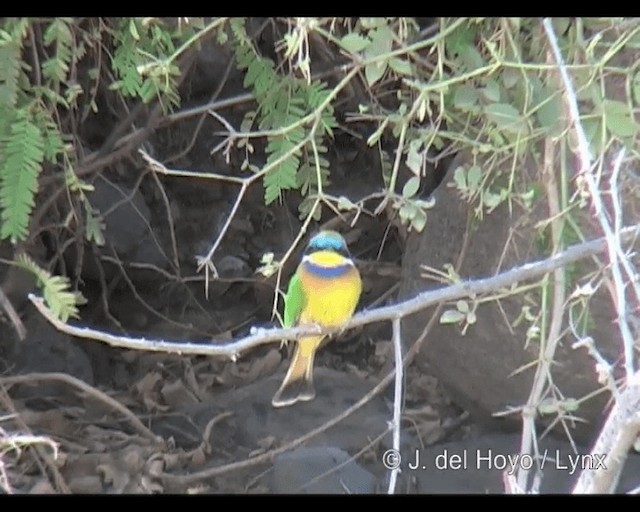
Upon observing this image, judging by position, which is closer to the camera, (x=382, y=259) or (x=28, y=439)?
(x=28, y=439)

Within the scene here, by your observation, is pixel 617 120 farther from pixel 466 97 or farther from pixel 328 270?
pixel 328 270

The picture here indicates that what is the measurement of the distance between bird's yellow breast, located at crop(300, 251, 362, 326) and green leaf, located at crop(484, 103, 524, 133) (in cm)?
32

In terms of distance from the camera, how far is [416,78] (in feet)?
4.94

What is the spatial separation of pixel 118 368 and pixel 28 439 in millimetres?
855

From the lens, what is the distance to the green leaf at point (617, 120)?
1386mm

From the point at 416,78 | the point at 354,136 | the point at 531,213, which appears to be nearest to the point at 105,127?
the point at 354,136

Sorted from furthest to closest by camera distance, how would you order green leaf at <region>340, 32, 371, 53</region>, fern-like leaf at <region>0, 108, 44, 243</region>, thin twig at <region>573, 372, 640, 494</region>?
1. fern-like leaf at <region>0, 108, 44, 243</region>
2. green leaf at <region>340, 32, 371, 53</region>
3. thin twig at <region>573, 372, 640, 494</region>

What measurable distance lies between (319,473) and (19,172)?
0.72 meters

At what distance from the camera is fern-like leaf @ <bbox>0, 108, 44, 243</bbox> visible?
1474 mm

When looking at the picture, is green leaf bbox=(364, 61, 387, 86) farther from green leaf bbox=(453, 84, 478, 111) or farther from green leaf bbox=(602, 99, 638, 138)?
green leaf bbox=(602, 99, 638, 138)

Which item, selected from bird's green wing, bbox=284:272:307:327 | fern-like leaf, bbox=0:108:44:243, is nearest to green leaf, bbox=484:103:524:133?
bird's green wing, bbox=284:272:307:327

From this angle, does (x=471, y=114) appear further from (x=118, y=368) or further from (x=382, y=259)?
(x=118, y=368)

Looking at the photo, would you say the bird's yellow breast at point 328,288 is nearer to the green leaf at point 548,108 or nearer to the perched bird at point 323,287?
the perched bird at point 323,287

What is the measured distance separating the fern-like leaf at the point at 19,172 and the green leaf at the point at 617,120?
2.78 feet
